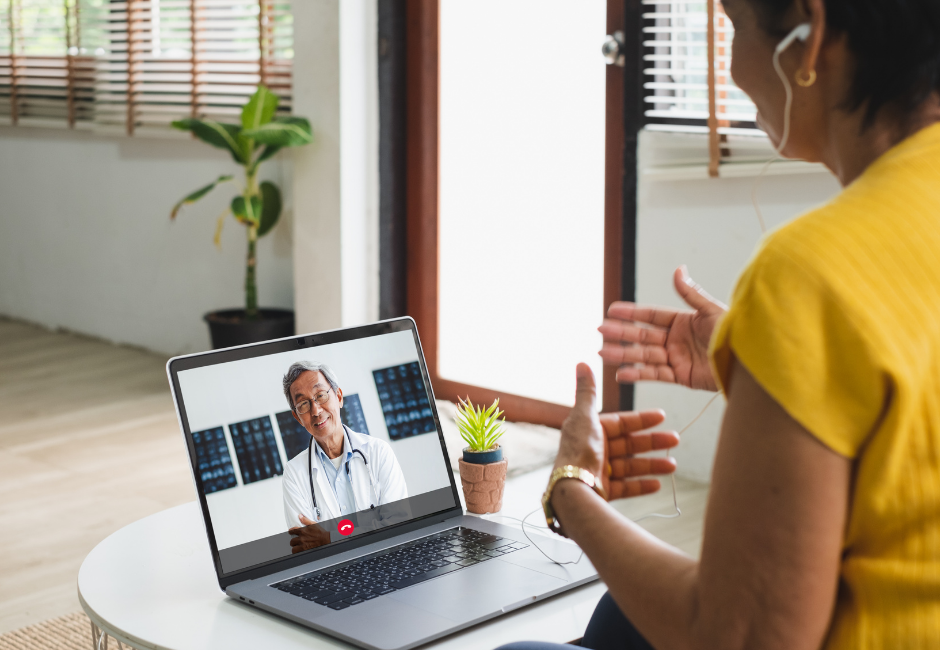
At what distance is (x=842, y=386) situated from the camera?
24.7 inches

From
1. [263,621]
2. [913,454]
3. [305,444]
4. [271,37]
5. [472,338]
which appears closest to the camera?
[913,454]

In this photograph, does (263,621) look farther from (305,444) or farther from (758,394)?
(758,394)

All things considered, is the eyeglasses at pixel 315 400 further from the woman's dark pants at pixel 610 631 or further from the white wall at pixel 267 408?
the woman's dark pants at pixel 610 631

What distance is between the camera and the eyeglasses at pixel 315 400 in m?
1.25

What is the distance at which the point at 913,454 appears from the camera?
0.64 m

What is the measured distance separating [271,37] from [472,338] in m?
1.41

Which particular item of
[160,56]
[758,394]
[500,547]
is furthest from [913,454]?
[160,56]

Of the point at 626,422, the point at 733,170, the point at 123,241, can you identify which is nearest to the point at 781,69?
the point at 626,422

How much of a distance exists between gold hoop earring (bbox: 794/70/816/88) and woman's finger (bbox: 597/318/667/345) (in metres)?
0.38

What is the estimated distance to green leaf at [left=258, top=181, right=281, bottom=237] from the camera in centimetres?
393

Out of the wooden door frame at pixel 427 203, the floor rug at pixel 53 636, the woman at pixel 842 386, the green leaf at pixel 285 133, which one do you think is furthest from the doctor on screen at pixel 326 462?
the green leaf at pixel 285 133

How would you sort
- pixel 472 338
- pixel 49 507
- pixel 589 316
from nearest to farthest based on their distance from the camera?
pixel 49 507, pixel 589 316, pixel 472 338

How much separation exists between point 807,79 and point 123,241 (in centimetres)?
441

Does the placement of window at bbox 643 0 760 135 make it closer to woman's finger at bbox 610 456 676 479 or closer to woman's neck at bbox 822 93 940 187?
woman's finger at bbox 610 456 676 479
